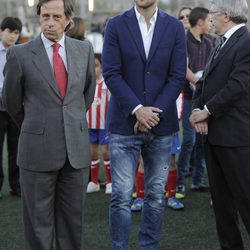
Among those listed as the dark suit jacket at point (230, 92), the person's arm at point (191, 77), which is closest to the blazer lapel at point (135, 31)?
the dark suit jacket at point (230, 92)

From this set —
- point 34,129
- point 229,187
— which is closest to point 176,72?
point 229,187

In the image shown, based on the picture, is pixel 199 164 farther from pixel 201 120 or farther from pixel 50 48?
pixel 50 48

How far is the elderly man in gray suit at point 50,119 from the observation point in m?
3.64

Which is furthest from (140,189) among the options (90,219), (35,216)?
(35,216)

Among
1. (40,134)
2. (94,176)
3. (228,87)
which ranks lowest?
(94,176)

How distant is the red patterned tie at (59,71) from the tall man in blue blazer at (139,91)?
404 millimetres

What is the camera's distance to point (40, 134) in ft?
12.0

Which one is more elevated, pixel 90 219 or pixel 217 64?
pixel 217 64

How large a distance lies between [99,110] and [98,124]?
159 mm

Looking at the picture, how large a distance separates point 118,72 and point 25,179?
973 millimetres

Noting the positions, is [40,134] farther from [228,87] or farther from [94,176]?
[94,176]

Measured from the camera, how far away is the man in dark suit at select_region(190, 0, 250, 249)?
3.80 m

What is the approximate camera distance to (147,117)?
389 cm

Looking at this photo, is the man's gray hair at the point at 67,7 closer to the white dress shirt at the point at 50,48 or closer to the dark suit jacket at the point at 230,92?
the white dress shirt at the point at 50,48
